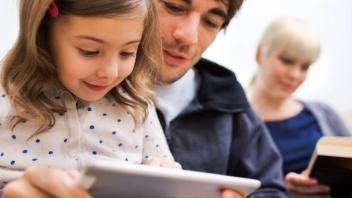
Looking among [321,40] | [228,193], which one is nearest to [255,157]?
[228,193]

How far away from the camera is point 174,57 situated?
3.64 ft

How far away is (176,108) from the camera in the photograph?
3.86 feet

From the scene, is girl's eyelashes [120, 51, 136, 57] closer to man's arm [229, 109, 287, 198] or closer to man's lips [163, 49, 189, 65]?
man's lips [163, 49, 189, 65]

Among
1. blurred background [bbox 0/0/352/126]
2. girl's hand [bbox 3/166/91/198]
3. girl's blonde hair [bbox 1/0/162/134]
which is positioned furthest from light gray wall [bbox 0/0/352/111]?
girl's hand [bbox 3/166/91/198]

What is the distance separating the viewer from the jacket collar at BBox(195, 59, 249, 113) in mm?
1204

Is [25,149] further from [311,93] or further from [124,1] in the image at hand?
[311,93]

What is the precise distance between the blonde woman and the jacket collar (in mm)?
690

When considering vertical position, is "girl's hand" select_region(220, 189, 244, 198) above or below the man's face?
below

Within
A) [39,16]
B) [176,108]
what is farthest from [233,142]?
[39,16]

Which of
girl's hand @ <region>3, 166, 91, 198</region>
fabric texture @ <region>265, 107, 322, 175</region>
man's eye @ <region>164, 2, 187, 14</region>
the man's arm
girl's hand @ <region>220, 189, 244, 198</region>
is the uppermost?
man's eye @ <region>164, 2, 187, 14</region>

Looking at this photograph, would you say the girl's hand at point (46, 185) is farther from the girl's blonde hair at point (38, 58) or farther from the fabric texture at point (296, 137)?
the fabric texture at point (296, 137)

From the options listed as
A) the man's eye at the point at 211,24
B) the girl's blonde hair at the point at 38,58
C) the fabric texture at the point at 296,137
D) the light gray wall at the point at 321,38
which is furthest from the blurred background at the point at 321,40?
the girl's blonde hair at the point at 38,58

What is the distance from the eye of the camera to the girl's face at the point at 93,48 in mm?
757

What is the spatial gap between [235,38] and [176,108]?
A: 1.14 metres
